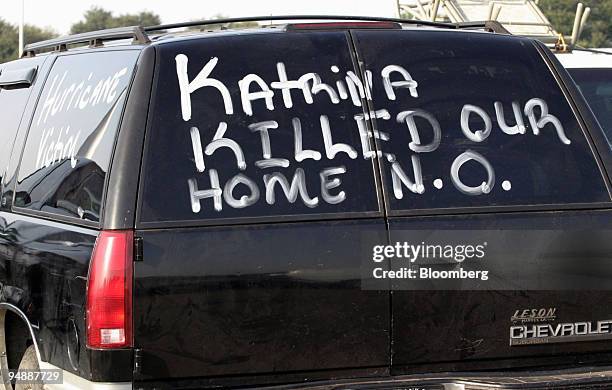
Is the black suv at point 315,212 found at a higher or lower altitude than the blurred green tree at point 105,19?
lower

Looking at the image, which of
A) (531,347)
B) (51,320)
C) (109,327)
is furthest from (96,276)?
(531,347)

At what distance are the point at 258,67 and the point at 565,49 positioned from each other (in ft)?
14.5

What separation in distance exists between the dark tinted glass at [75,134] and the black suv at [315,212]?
0.02 metres

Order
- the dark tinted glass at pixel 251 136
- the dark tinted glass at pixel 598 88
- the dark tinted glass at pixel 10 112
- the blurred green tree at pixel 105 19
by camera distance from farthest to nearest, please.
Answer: the blurred green tree at pixel 105 19
the dark tinted glass at pixel 598 88
the dark tinted glass at pixel 10 112
the dark tinted glass at pixel 251 136

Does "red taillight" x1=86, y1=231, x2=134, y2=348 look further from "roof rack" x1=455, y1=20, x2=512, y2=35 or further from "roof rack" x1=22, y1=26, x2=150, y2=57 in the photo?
"roof rack" x1=455, y1=20, x2=512, y2=35

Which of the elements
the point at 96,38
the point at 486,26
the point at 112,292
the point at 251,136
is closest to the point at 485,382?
the point at 251,136

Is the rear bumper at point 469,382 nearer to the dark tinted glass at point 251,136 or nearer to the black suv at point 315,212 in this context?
the black suv at point 315,212

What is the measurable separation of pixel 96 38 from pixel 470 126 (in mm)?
1684

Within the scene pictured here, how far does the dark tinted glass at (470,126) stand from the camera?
166 inches

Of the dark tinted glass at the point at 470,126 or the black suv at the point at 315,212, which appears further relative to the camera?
the dark tinted glass at the point at 470,126

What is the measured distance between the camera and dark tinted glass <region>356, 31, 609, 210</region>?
423cm

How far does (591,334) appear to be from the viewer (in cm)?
434

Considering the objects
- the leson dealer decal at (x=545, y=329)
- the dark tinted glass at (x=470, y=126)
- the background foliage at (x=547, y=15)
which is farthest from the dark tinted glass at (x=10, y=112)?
the background foliage at (x=547, y=15)

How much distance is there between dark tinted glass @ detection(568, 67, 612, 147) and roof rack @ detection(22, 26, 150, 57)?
3646 millimetres
